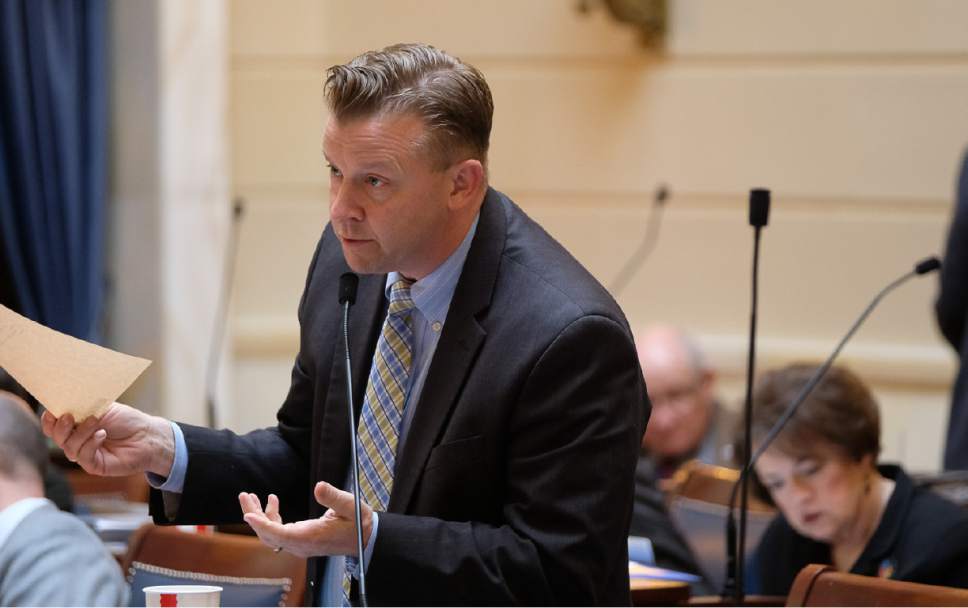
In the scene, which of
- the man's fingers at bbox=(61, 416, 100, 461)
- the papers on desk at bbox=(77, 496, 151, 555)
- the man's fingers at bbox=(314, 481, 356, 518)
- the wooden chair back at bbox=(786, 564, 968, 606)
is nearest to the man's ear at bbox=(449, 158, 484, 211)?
the man's fingers at bbox=(314, 481, 356, 518)

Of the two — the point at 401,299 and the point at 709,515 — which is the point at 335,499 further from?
the point at 709,515

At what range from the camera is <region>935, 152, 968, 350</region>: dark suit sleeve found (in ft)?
14.0

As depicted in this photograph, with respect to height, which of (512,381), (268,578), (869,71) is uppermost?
(869,71)

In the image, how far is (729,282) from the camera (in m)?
6.28

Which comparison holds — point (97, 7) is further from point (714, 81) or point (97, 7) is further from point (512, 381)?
point (512, 381)

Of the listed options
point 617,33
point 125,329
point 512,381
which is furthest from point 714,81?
point 512,381

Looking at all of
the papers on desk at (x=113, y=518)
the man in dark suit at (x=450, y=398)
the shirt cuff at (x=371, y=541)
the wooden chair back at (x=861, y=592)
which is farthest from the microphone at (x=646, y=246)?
the shirt cuff at (x=371, y=541)

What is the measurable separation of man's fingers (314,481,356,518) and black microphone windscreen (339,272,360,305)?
38 cm

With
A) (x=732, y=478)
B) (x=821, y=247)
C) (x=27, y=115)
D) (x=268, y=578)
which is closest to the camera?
(x=268, y=578)

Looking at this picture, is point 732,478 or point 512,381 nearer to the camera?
point 512,381

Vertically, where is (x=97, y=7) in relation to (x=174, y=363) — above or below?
above

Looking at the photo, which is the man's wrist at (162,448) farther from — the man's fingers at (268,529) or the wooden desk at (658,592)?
the wooden desk at (658,592)

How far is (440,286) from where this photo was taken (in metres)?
2.36

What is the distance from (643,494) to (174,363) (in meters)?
2.54
